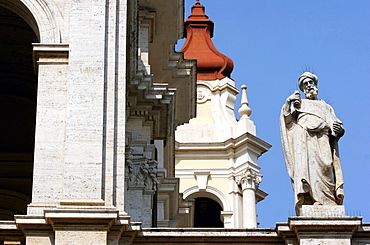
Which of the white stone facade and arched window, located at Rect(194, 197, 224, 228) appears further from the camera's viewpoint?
arched window, located at Rect(194, 197, 224, 228)

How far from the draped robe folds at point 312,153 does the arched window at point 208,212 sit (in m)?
33.4

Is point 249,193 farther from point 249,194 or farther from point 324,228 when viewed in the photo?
point 324,228

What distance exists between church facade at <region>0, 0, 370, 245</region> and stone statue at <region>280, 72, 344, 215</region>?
54cm

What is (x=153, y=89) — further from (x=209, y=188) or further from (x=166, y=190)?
(x=209, y=188)

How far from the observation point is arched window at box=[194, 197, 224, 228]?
182 ft

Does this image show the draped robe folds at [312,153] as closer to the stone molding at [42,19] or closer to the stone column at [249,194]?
the stone molding at [42,19]

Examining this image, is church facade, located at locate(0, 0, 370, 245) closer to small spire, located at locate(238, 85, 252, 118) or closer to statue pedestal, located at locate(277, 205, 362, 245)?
statue pedestal, located at locate(277, 205, 362, 245)

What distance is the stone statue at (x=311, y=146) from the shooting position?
2117 cm

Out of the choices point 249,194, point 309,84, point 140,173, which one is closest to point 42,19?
point 309,84

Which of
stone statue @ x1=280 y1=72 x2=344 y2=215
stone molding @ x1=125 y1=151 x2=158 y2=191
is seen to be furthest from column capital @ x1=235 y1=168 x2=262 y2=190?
stone statue @ x1=280 y1=72 x2=344 y2=215

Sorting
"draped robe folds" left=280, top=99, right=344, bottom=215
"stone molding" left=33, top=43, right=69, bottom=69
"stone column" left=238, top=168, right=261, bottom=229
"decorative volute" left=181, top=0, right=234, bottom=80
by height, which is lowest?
"draped robe folds" left=280, top=99, right=344, bottom=215

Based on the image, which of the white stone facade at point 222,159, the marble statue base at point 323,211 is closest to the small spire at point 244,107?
the white stone facade at point 222,159

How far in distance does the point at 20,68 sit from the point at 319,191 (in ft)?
38.2

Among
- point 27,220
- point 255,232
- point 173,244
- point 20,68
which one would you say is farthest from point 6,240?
point 20,68
